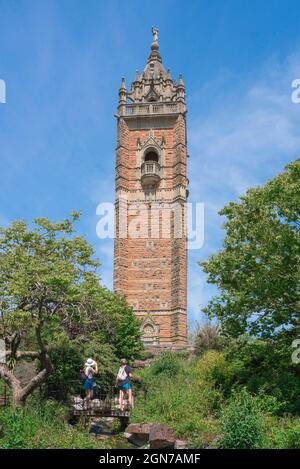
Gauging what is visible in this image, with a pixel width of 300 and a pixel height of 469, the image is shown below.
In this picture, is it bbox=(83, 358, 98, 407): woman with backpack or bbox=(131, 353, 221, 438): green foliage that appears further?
bbox=(83, 358, 98, 407): woman with backpack

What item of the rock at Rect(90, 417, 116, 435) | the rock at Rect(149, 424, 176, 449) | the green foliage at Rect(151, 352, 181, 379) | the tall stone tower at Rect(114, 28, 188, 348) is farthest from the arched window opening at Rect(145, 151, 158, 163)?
the rock at Rect(149, 424, 176, 449)

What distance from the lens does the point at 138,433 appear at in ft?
49.1

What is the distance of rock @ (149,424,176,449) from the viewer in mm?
13859

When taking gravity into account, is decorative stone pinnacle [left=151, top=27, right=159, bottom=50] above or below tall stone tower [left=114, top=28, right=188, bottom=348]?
above

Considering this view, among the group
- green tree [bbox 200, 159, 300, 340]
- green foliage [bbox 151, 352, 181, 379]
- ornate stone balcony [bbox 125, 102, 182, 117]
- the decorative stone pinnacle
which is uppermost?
the decorative stone pinnacle

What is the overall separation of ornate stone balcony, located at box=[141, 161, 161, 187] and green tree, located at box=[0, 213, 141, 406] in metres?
26.8

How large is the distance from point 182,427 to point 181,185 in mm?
31318

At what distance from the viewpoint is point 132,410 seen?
54.6ft

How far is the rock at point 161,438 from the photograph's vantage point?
1386 cm

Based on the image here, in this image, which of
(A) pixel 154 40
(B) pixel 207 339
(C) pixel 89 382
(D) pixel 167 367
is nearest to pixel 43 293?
(C) pixel 89 382

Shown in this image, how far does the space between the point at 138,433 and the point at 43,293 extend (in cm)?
489

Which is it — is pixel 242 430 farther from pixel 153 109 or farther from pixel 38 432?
pixel 153 109

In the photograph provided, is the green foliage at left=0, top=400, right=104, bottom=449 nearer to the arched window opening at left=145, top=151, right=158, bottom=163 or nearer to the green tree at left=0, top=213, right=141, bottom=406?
the green tree at left=0, top=213, right=141, bottom=406

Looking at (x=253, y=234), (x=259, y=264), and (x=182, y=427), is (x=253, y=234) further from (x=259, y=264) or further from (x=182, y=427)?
(x=182, y=427)
